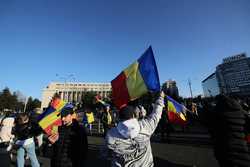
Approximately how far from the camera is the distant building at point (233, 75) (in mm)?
89062

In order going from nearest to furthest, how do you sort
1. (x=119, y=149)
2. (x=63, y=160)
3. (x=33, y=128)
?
1. (x=119, y=149)
2. (x=63, y=160)
3. (x=33, y=128)

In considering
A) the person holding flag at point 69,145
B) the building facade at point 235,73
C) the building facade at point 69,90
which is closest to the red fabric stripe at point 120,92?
the person holding flag at point 69,145

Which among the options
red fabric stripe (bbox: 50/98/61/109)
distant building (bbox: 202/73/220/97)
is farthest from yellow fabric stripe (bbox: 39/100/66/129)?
distant building (bbox: 202/73/220/97)

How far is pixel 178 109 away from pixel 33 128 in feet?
13.8

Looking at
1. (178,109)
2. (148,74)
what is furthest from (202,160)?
(148,74)

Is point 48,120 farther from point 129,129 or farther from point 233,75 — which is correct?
point 233,75

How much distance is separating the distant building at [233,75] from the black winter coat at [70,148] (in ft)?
304

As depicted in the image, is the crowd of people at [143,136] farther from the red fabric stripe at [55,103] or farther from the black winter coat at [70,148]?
the red fabric stripe at [55,103]

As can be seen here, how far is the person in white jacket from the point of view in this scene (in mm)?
2156

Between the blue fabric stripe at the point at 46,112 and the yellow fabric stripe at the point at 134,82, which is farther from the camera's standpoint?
the blue fabric stripe at the point at 46,112

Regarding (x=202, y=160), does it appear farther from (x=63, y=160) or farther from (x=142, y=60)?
(x=63, y=160)

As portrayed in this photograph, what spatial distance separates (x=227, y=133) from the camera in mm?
2961

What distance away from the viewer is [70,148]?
3.32 metres

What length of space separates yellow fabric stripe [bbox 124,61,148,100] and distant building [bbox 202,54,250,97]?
91662 millimetres
